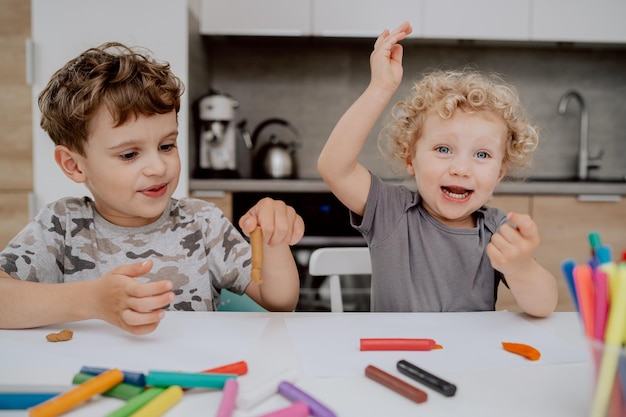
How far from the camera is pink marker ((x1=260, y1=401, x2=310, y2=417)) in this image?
0.47m

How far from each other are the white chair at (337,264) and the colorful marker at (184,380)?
0.67 meters

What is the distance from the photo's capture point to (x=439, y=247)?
1.09 m

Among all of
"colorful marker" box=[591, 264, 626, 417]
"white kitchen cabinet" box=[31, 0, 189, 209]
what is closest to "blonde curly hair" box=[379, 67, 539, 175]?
"colorful marker" box=[591, 264, 626, 417]

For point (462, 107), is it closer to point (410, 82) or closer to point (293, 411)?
point (293, 411)

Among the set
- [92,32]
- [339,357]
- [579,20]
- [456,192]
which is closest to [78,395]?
[339,357]

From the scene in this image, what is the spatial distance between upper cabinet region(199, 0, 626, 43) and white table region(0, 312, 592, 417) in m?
1.92

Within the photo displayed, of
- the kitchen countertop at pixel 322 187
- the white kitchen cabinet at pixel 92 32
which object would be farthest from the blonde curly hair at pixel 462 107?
the white kitchen cabinet at pixel 92 32

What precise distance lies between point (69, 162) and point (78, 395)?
0.67m

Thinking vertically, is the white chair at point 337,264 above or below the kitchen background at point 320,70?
below

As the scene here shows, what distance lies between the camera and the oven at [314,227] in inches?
91.7

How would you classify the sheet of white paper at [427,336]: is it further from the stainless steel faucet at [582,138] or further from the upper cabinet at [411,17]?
the stainless steel faucet at [582,138]

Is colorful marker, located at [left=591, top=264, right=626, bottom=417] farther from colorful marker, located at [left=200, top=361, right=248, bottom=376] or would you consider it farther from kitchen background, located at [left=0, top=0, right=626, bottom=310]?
kitchen background, located at [left=0, top=0, right=626, bottom=310]

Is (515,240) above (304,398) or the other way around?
above

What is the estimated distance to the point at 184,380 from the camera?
52cm
